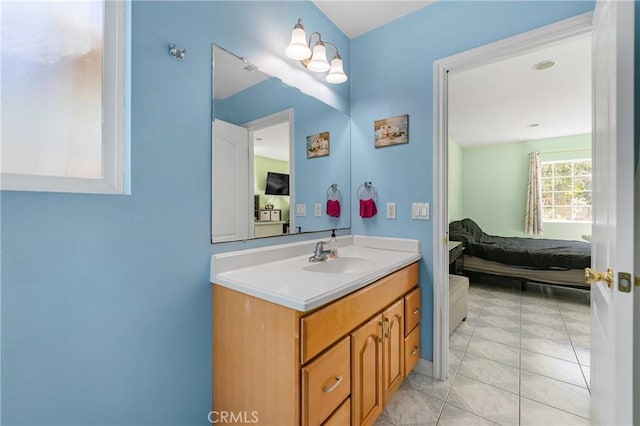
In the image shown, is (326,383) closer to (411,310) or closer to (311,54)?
(411,310)

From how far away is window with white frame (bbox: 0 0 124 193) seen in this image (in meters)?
0.82

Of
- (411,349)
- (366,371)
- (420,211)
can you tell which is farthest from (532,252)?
(366,371)

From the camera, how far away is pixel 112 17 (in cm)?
98

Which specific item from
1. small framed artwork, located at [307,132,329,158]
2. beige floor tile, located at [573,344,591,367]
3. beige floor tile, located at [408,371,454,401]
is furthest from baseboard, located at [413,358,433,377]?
small framed artwork, located at [307,132,329,158]

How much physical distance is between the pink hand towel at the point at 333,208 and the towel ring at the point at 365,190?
0.19 metres

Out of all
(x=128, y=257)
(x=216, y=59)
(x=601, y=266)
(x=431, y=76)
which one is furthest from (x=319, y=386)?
(x=431, y=76)

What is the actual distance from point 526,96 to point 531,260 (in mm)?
2067

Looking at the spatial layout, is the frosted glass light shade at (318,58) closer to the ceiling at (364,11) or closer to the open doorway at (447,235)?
the ceiling at (364,11)

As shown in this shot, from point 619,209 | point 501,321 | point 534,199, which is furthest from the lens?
point 534,199

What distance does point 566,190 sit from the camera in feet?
17.1

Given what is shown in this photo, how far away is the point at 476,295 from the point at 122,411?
3.78m

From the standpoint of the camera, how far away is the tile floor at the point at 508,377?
4.83 ft

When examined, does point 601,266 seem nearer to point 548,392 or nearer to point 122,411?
point 548,392

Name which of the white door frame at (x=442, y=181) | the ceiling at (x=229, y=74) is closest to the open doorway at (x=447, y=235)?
the white door frame at (x=442, y=181)
